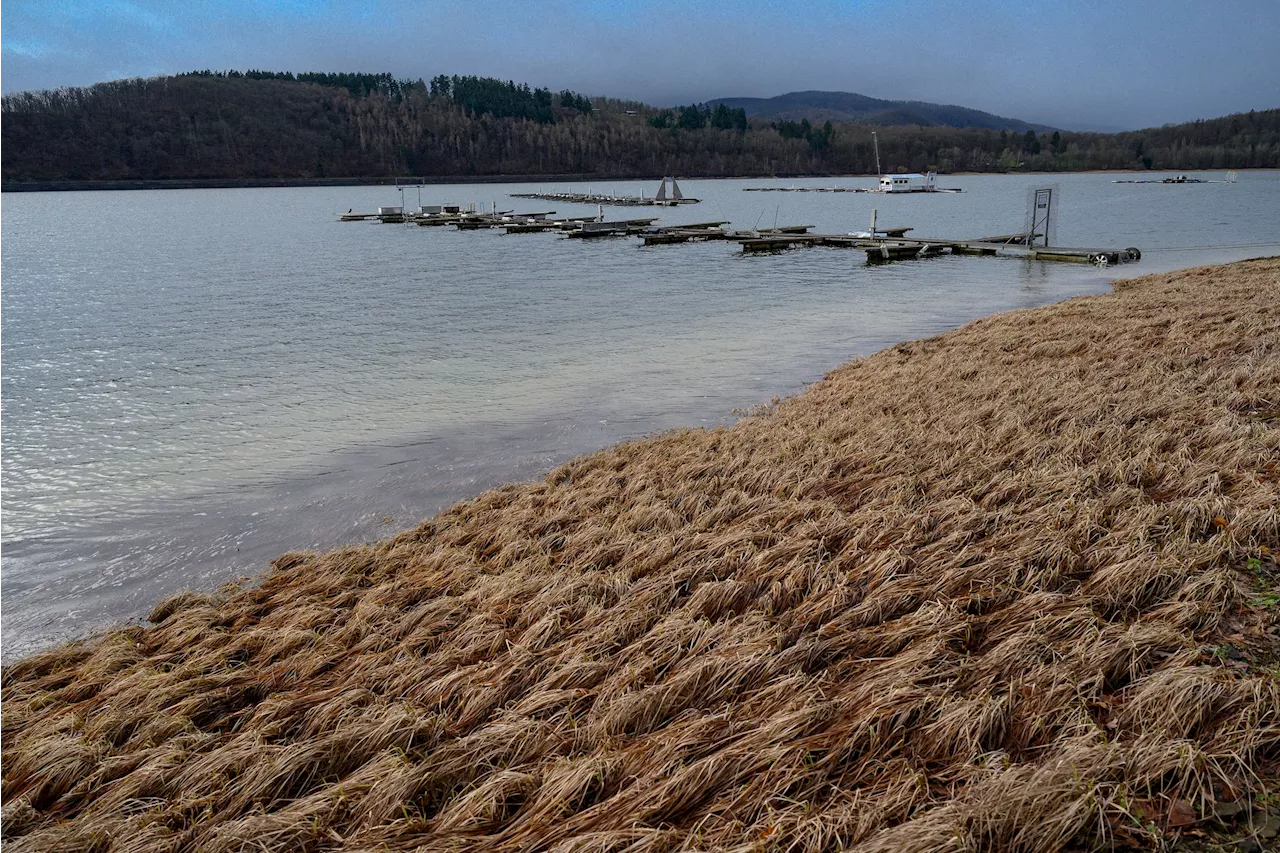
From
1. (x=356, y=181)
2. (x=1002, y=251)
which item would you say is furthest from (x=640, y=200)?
(x=356, y=181)

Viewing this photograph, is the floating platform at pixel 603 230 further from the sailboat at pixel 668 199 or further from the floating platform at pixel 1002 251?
the sailboat at pixel 668 199

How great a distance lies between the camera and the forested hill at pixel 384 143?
146 meters

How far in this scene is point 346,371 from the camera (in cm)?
1606

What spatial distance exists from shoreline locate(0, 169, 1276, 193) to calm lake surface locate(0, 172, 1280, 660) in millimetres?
116698

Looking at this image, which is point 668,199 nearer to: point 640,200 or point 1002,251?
point 640,200

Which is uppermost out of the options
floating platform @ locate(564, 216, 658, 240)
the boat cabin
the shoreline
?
the shoreline

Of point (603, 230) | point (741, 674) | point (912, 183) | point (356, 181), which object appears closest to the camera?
point (741, 674)

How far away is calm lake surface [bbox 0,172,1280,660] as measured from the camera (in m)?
8.36

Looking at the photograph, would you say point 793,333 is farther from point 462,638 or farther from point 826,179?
point 826,179

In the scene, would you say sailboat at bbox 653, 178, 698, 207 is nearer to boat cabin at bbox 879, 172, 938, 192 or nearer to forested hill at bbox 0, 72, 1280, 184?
boat cabin at bbox 879, 172, 938, 192

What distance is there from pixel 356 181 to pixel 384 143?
14.6 meters

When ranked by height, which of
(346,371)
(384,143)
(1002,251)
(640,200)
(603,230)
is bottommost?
(346,371)

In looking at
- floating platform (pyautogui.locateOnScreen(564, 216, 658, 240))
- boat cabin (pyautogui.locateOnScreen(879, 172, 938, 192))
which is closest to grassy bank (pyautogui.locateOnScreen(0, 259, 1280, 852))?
floating platform (pyautogui.locateOnScreen(564, 216, 658, 240))

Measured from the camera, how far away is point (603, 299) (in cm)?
2606
